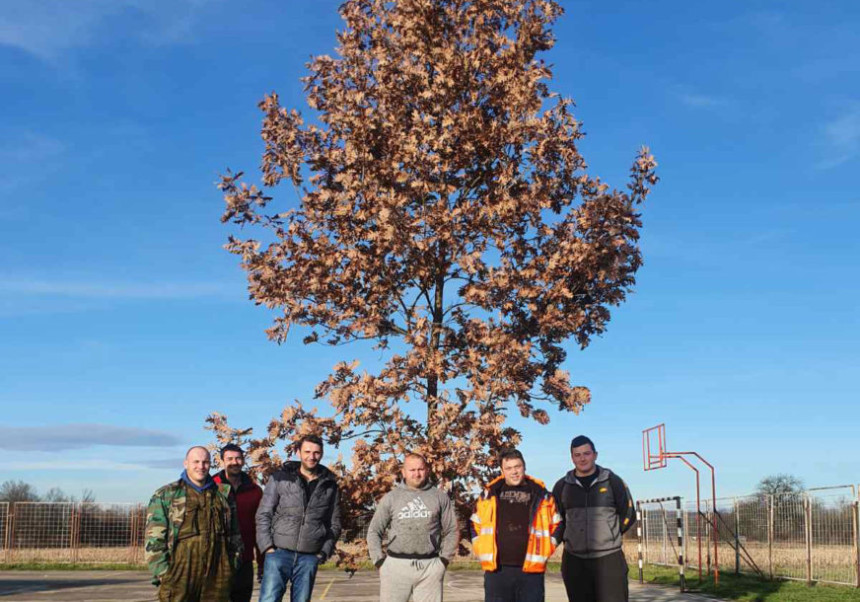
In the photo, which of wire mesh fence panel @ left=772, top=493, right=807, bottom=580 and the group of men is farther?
wire mesh fence panel @ left=772, top=493, right=807, bottom=580

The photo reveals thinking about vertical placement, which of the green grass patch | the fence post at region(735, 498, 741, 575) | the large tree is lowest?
the green grass patch

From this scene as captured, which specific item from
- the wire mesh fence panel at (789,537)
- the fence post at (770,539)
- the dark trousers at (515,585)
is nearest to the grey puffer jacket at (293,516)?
the dark trousers at (515,585)

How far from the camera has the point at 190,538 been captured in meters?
7.46

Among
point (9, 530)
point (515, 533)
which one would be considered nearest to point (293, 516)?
point (515, 533)

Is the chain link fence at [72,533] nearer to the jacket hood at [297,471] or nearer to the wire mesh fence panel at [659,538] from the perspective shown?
the wire mesh fence panel at [659,538]

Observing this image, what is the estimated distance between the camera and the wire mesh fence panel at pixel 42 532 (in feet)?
115

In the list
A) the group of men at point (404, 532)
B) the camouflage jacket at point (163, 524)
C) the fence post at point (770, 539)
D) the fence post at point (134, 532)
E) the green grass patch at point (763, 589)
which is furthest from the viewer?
the fence post at point (134, 532)

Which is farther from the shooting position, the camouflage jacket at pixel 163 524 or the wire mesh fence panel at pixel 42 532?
the wire mesh fence panel at pixel 42 532

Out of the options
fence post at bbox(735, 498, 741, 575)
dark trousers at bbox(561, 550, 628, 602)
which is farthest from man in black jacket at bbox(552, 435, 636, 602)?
fence post at bbox(735, 498, 741, 575)

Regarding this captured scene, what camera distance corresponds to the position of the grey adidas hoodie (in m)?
8.09

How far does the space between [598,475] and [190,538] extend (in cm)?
355

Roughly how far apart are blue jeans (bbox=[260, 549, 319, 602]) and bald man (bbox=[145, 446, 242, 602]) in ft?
2.38

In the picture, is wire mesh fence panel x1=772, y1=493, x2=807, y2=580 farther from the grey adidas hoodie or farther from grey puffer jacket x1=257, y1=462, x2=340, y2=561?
grey puffer jacket x1=257, y1=462, x2=340, y2=561

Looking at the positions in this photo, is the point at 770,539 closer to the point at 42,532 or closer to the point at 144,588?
the point at 144,588
